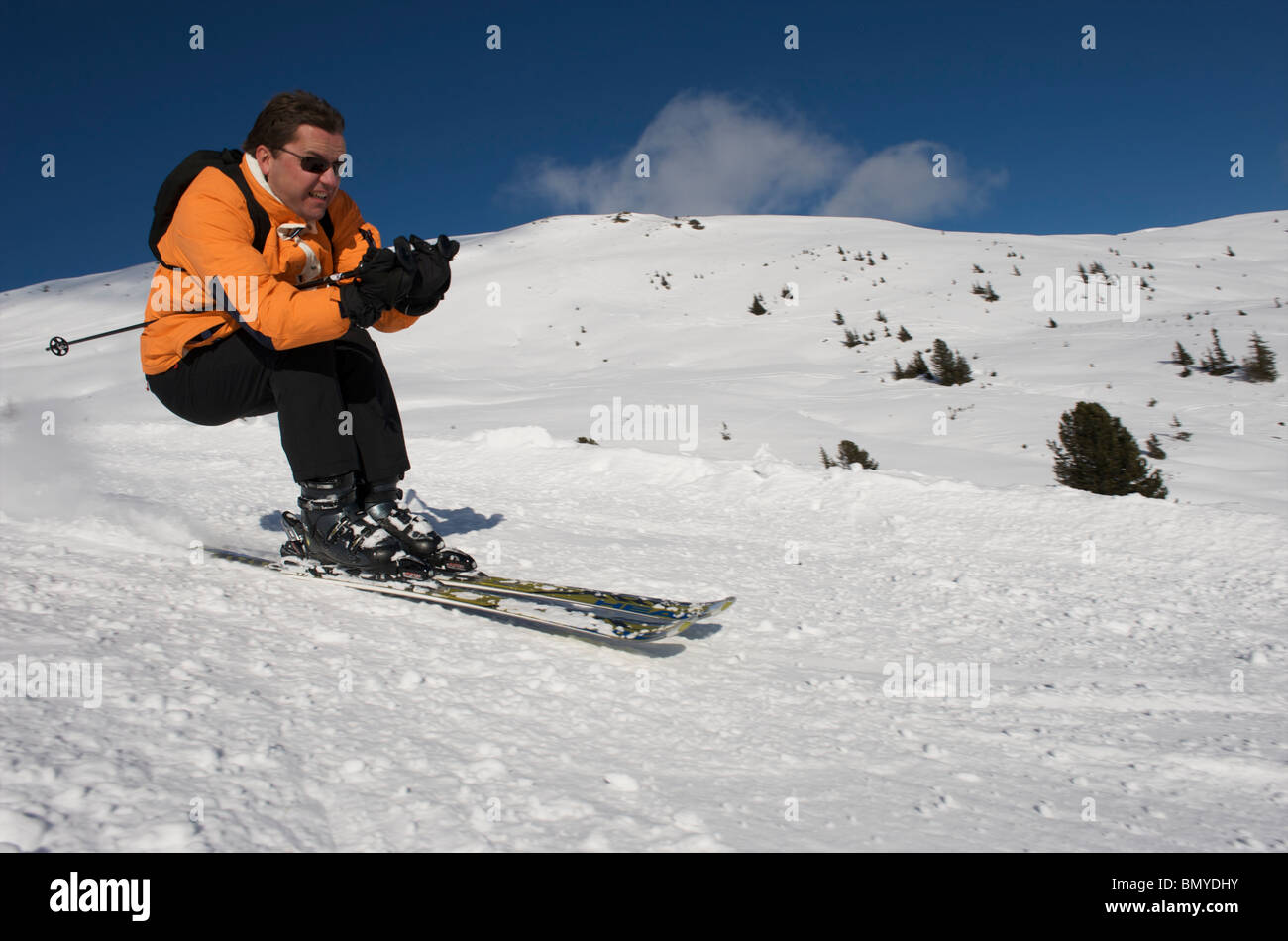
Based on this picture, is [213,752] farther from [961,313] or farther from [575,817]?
[961,313]

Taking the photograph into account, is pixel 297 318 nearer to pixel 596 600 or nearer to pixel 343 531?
pixel 343 531

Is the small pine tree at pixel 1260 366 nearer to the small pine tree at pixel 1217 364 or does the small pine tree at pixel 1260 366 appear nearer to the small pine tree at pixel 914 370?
the small pine tree at pixel 1217 364

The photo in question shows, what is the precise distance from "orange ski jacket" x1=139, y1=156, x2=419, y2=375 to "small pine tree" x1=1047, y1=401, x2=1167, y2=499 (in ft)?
19.7

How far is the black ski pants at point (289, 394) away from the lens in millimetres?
3174

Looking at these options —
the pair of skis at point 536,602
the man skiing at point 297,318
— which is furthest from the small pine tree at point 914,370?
the man skiing at point 297,318

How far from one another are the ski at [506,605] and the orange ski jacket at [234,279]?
95 cm

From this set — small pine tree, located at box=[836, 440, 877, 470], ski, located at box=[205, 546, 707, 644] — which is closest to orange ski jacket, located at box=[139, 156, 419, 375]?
ski, located at box=[205, 546, 707, 644]

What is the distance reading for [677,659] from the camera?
107 inches

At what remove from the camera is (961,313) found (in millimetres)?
18406

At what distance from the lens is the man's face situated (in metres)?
3.01

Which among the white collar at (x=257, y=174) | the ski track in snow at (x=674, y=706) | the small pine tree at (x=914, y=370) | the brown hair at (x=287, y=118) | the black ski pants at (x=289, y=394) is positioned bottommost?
the ski track in snow at (x=674, y=706)

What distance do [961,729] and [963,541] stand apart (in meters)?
2.67

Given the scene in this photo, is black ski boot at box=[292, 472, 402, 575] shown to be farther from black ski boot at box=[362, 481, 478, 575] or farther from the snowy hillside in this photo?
the snowy hillside
